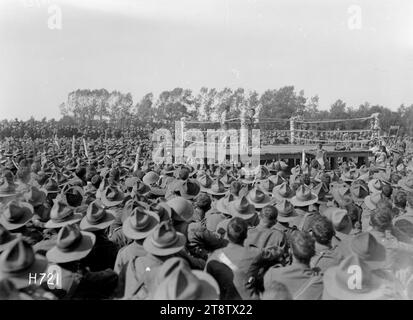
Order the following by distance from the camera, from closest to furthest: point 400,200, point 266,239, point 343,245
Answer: point 343,245 → point 266,239 → point 400,200

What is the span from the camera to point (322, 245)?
11.5 ft

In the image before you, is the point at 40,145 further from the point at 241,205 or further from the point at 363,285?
the point at 363,285

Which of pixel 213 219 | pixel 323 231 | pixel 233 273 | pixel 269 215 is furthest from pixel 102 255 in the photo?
pixel 323 231

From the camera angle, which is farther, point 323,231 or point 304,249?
point 323,231

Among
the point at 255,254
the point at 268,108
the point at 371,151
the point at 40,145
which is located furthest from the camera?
the point at 268,108

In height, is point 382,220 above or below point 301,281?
above

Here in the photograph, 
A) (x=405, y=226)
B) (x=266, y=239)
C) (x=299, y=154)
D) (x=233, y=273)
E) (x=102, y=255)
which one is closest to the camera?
(x=233, y=273)

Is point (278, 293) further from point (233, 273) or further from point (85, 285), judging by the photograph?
point (85, 285)

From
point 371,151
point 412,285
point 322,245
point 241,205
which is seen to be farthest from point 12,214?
point 371,151

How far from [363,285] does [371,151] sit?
14639mm

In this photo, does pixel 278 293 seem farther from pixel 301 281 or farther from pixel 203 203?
pixel 203 203

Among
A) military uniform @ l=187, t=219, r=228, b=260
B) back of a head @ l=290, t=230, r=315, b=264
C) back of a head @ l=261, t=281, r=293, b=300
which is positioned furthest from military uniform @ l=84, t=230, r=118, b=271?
back of a head @ l=290, t=230, r=315, b=264

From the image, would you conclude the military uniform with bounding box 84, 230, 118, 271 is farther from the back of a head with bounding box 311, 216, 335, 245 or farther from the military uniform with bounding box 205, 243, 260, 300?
the back of a head with bounding box 311, 216, 335, 245

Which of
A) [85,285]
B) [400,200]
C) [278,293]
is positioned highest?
[400,200]
